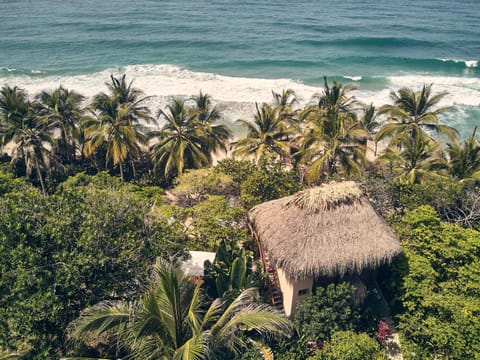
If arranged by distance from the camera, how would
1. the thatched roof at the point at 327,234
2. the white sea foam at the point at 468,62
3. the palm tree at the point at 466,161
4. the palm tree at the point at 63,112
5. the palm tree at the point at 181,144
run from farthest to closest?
the white sea foam at the point at 468,62
the palm tree at the point at 63,112
the palm tree at the point at 181,144
the palm tree at the point at 466,161
the thatched roof at the point at 327,234

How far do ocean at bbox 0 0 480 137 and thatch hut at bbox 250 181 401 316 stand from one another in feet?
70.8

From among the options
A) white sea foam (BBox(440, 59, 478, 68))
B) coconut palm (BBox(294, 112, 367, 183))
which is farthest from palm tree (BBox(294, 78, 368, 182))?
white sea foam (BBox(440, 59, 478, 68))

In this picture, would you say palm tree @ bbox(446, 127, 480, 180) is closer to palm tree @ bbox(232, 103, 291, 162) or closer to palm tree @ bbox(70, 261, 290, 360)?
palm tree @ bbox(232, 103, 291, 162)

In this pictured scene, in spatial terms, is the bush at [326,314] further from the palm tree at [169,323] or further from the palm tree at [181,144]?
the palm tree at [181,144]

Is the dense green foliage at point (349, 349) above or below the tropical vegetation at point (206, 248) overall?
below

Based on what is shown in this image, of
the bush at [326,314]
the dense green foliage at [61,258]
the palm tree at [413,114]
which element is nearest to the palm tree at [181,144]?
the dense green foliage at [61,258]

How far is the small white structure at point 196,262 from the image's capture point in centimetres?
1328

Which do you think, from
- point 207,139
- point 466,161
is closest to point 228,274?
point 207,139

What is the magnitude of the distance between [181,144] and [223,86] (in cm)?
2132

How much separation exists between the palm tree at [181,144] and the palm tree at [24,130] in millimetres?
5563

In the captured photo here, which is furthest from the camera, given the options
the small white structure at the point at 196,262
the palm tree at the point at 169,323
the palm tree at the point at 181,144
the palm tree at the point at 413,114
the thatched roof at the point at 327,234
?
the palm tree at the point at 413,114

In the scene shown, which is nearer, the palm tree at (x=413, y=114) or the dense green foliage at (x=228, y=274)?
the dense green foliage at (x=228, y=274)

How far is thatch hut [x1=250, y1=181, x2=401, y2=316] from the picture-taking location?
12.0m

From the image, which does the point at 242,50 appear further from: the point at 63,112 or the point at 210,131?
the point at 63,112
